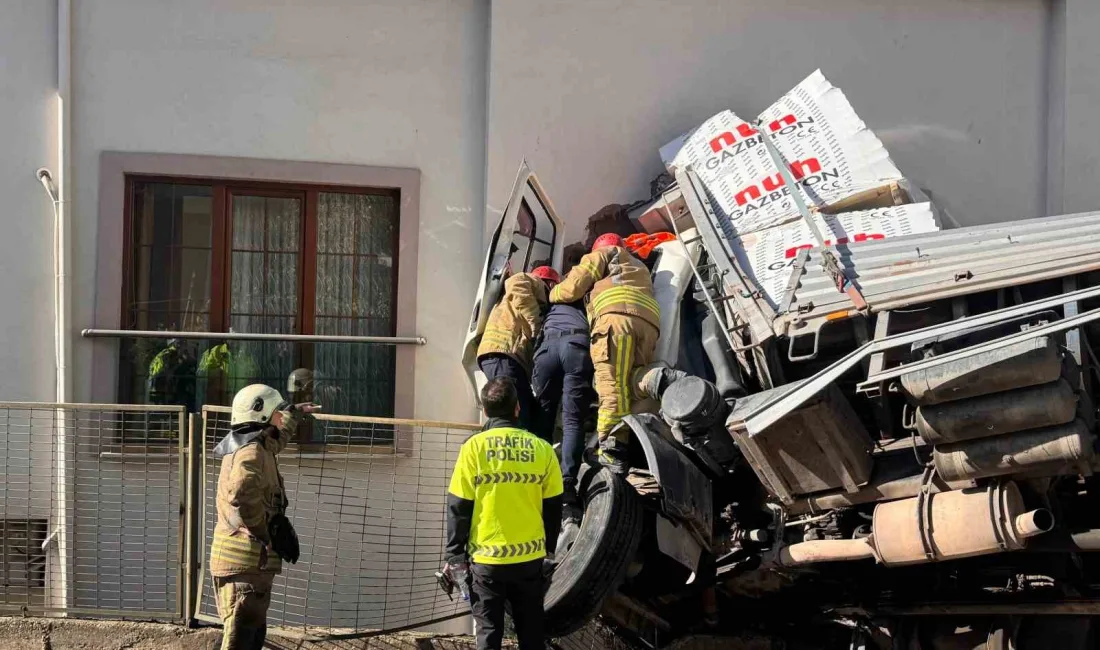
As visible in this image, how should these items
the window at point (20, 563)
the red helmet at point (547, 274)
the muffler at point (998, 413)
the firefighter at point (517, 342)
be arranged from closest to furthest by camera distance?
the muffler at point (998, 413), the window at point (20, 563), the firefighter at point (517, 342), the red helmet at point (547, 274)

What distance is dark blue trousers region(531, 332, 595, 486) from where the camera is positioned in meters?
6.80

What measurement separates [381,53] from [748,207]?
9.36ft

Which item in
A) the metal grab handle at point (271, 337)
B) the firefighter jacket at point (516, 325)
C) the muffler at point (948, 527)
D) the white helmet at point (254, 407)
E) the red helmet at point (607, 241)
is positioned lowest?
the muffler at point (948, 527)

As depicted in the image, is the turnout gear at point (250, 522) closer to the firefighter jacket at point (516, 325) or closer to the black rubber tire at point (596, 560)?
the black rubber tire at point (596, 560)

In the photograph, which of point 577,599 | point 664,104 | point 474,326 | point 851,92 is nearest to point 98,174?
point 474,326

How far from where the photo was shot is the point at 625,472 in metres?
6.29

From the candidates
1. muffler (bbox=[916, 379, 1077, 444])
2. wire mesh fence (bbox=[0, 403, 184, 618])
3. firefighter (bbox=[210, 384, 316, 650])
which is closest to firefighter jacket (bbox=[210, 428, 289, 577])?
firefighter (bbox=[210, 384, 316, 650])

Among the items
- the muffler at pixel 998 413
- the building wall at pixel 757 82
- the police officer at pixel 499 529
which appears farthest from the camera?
the building wall at pixel 757 82

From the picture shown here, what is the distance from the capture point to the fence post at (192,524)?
267 inches

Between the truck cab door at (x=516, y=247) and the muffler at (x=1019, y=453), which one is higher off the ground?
the truck cab door at (x=516, y=247)

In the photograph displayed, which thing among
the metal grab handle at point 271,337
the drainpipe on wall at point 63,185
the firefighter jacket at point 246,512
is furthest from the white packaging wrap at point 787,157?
the drainpipe on wall at point 63,185

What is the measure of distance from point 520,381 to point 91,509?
2769 millimetres

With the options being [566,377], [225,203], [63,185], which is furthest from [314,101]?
[566,377]

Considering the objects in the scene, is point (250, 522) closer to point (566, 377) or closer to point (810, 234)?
point (566, 377)
